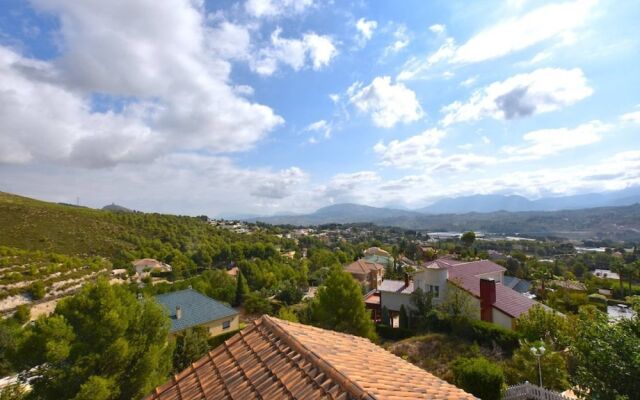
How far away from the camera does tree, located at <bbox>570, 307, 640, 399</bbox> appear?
720cm

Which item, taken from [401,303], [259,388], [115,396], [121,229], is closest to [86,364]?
[115,396]

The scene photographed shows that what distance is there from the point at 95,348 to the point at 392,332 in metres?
21.8

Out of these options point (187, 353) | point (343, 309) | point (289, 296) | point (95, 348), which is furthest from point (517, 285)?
point (95, 348)

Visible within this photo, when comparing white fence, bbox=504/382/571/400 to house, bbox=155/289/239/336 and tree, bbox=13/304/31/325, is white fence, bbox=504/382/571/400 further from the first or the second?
tree, bbox=13/304/31/325

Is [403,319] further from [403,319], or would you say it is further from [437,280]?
[437,280]

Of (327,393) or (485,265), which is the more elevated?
(327,393)

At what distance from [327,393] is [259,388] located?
0.96 meters

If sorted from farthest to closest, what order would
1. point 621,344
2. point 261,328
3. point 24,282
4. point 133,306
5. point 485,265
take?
point 24,282
point 485,265
point 133,306
point 621,344
point 261,328

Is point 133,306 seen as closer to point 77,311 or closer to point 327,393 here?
point 77,311

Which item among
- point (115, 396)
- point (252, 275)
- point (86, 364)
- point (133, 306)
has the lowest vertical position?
point (252, 275)

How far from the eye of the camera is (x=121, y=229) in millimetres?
92312

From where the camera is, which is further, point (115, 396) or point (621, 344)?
point (115, 396)

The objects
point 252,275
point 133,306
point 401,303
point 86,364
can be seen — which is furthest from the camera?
point 252,275

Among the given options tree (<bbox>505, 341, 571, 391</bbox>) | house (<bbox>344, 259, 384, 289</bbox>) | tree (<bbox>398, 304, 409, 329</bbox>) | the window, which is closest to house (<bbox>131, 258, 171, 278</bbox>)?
house (<bbox>344, 259, 384, 289</bbox>)
